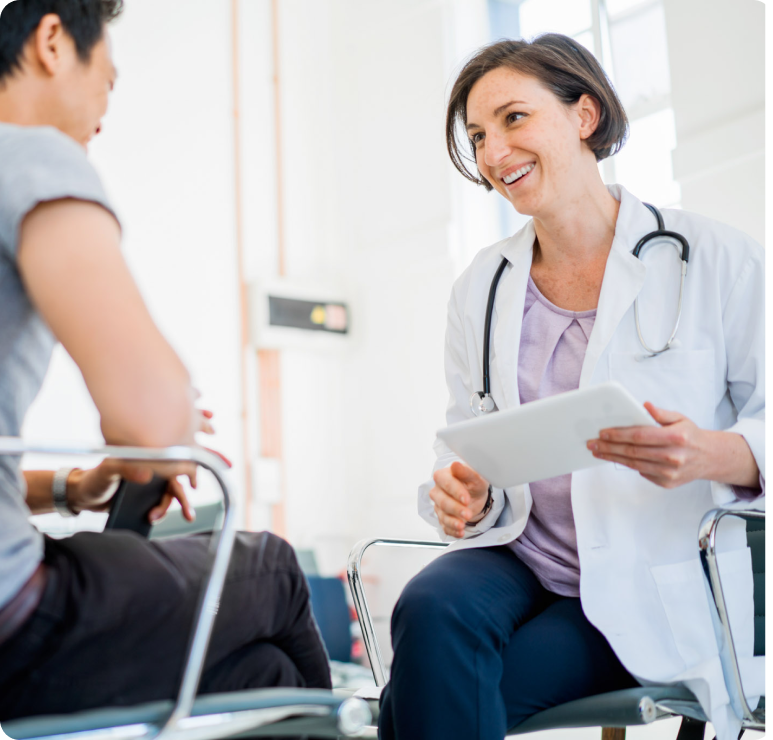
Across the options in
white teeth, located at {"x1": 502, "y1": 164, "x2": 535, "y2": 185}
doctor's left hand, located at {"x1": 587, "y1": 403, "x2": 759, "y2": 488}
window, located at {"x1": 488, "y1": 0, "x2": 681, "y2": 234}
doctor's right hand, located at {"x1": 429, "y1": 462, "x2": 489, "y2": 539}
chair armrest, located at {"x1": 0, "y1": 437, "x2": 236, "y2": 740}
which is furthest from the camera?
window, located at {"x1": 488, "y1": 0, "x2": 681, "y2": 234}

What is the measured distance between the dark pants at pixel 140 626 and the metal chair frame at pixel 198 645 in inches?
0.9

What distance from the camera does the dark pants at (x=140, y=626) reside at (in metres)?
0.72

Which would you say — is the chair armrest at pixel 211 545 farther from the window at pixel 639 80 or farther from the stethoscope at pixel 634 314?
the window at pixel 639 80

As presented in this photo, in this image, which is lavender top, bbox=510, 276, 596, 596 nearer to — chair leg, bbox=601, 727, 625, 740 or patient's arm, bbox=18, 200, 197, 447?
chair leg, bbox=601, 727, 625, 740

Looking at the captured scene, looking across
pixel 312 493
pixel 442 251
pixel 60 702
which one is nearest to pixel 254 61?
pixel 442 251

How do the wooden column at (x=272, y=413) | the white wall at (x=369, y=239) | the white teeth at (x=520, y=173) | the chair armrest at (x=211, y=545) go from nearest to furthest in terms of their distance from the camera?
the chair armrest at (x=211, y=545)
the white teeth at (x=520, y=173)
the white wall at (x=369, y=239)
the wooden column at (x=272, y=413)

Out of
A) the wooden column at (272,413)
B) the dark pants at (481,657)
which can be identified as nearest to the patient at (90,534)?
the dark pants at (481,657)

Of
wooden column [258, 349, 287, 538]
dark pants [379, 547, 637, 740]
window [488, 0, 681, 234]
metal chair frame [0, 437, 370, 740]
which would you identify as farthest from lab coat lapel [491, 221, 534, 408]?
wooden column [258, 349, 287, 538]

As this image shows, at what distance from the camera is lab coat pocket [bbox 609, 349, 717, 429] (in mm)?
1250

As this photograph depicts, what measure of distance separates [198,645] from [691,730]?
3.16 feet

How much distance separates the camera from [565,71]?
1511 mm

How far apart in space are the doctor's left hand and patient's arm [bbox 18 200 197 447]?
22.0 inches

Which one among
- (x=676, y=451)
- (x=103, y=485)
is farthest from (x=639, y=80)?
(x=103, y=485)

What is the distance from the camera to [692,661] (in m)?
1.14
